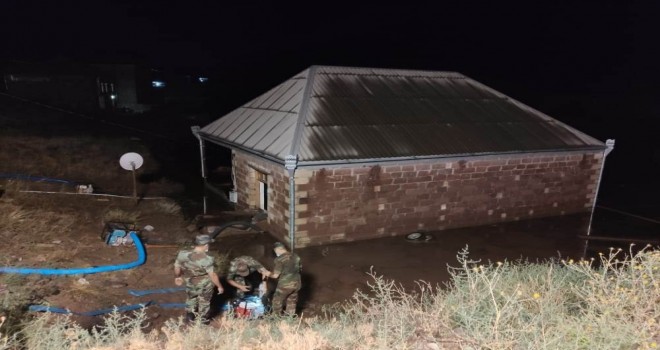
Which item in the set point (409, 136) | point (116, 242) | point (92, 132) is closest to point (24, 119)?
point (92, 132)

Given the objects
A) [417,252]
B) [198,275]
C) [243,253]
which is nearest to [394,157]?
[417,252]

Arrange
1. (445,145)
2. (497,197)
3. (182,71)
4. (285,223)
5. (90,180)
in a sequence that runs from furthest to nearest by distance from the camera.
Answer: (182,71)
(90,180)
(497,197)
(445,145)
(285,223)

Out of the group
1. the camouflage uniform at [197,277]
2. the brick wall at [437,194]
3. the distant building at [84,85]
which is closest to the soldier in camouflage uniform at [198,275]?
the camouflage uniform at [197,277]

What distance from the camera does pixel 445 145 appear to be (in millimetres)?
11617

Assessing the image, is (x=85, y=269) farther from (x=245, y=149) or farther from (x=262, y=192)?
(x=262, y=192)

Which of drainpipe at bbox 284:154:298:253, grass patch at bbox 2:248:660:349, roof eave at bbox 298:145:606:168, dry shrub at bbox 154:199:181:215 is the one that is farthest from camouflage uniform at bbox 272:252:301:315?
dry shrub at bbox 154:199:181:215

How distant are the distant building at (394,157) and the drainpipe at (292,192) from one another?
3cm

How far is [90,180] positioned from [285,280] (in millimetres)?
12219

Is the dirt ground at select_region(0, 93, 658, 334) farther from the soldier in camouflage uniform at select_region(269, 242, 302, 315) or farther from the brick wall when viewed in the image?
the soldier in camouflage uniform at select_region(269, 242, 302, 315)

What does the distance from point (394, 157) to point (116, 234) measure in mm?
7182

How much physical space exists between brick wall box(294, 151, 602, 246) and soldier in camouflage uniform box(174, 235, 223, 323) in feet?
12.8

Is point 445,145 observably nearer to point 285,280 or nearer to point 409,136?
point 409,136

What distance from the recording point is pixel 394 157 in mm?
10672

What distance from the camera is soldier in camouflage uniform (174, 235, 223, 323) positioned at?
632cm
